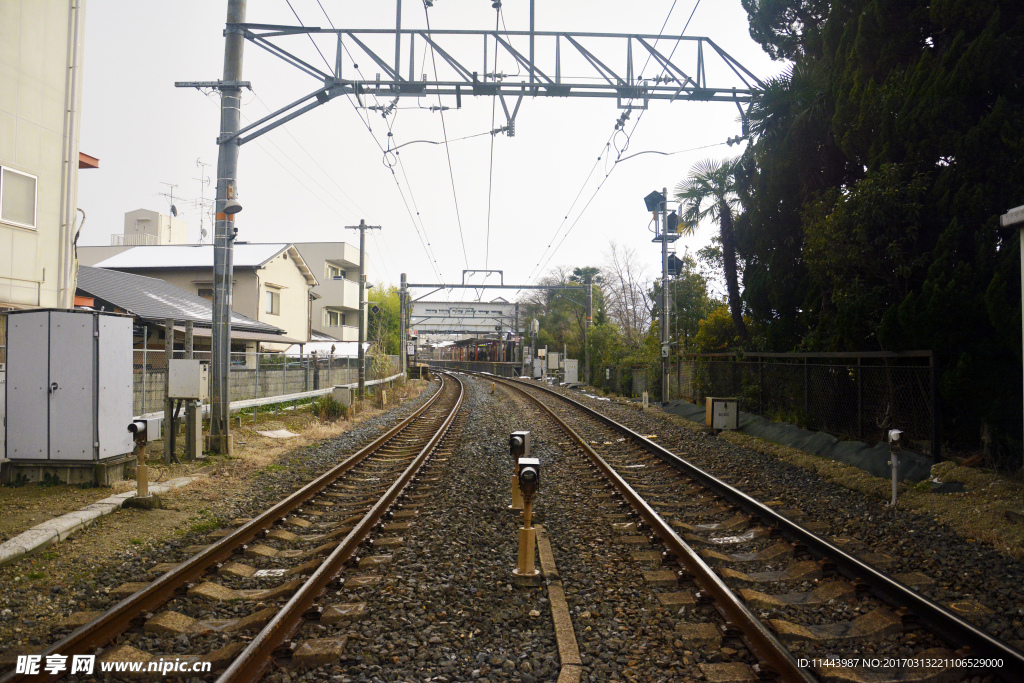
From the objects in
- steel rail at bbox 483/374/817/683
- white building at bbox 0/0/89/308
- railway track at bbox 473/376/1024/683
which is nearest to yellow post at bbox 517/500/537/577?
railway track at bbox 473/376/1024/683

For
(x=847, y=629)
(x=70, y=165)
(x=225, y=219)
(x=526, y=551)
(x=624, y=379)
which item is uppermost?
(x=70, y=165)

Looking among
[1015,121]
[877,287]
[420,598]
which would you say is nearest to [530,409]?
[877,287]

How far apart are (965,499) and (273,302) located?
30.4 m

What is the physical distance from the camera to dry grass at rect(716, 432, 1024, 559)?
633 cm

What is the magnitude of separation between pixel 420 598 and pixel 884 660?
297 centimetres

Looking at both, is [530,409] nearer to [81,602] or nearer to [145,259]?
[81,602]

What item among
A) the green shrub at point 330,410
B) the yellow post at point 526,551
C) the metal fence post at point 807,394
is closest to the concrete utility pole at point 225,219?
the green shrub at point 330,410

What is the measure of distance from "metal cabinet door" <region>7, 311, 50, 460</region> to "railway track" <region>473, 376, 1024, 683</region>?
716cm

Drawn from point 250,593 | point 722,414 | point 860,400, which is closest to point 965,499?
point 860,400

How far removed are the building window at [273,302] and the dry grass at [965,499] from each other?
2732cm

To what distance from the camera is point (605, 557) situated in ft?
19.0

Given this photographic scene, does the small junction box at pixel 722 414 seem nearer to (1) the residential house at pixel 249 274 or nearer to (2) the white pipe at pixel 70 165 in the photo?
(2) the white pipe at pixel 70 165

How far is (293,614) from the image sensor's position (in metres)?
4.25

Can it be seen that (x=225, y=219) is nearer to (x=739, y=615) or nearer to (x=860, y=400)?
(x=739, y=615)
